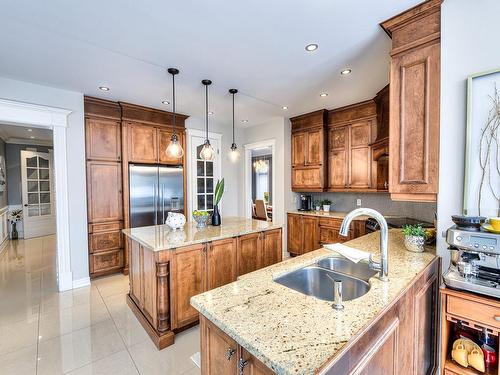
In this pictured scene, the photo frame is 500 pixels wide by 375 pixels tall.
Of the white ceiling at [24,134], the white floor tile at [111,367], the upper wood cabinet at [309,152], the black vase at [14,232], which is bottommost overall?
the white floor tile at [111,367]

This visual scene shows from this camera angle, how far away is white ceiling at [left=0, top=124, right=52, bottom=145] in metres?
5.04

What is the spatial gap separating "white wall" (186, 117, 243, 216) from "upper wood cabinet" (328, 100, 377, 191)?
2083 millimetres

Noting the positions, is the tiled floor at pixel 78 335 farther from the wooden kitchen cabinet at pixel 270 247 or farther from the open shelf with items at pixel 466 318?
the open shelf with items at pixel 466 318

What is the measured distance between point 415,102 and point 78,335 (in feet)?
11.7

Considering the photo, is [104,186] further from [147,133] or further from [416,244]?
[416,244]

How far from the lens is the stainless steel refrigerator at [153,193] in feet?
A: 12.5

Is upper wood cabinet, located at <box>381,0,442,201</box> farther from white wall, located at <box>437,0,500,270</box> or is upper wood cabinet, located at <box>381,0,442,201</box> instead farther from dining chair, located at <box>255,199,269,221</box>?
dining chair, located at <box>255,199,269,221</box>

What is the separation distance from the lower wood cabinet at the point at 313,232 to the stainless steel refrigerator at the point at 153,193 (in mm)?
2160

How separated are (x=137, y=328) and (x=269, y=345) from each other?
219cm

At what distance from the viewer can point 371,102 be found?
370 cm

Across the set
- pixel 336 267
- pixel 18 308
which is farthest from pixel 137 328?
pixel 336 267

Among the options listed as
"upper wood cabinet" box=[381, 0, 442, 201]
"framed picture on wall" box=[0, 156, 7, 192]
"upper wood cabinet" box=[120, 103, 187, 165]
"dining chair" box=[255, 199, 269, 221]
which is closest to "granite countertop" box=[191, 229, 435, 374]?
"upper wood cabinet" box=[381, 0, 442, 201]

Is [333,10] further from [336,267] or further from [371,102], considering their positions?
[371,102]

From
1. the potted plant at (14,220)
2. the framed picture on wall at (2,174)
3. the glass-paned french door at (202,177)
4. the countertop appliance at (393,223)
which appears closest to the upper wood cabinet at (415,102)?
the countertop appliance at (393,223)
